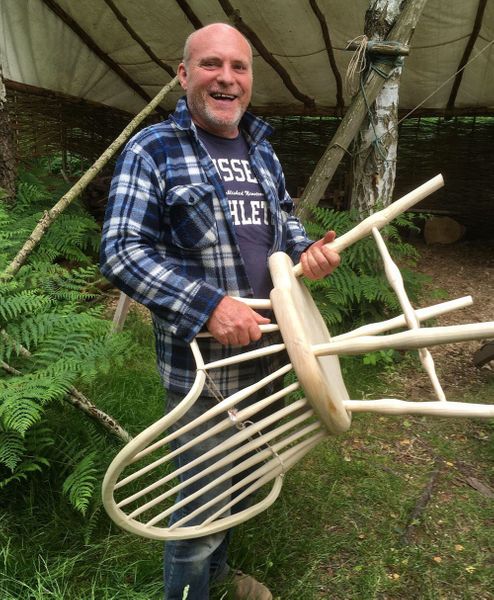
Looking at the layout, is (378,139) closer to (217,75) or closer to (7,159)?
(217,75)

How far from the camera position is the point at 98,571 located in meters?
1.77

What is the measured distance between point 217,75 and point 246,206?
385 mm

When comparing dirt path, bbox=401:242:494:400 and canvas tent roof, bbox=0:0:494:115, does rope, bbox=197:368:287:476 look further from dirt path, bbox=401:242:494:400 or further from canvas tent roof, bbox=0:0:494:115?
canvas tent roof, bbox=0:0:494:115

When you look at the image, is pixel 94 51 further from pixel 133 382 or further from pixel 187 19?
pixel 133 382

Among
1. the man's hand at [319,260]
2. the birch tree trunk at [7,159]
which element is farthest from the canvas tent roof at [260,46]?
the man's hand at [319,260]

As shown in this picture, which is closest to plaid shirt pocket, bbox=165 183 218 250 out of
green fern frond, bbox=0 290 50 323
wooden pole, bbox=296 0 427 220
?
green fern frond, bbox=0 290 50 323

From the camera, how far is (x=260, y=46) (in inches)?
200

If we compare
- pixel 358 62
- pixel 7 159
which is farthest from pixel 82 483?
pixel 7 159

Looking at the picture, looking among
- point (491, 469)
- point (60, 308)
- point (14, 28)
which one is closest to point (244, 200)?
point (60, 308)

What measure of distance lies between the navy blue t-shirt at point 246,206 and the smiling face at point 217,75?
8 cm

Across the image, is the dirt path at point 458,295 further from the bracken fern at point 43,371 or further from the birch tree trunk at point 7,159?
the birch tree trunk at point 7,159

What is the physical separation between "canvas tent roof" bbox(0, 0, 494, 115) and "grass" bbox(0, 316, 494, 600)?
3.73m

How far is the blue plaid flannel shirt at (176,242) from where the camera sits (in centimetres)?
127

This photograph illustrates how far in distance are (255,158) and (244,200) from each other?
178 mm
